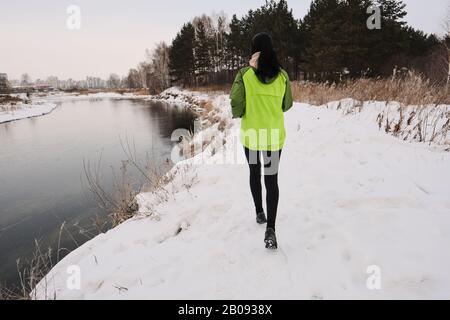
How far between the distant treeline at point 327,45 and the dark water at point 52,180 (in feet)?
30.2

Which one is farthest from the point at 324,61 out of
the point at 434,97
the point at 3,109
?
the point at 3,109

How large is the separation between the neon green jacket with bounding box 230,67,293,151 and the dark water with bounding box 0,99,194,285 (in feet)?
7.79

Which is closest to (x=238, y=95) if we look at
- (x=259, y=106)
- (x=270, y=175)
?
(x=259, y=106)

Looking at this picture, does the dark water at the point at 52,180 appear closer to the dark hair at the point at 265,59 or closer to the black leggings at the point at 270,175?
the black leggings at the point at 270,175

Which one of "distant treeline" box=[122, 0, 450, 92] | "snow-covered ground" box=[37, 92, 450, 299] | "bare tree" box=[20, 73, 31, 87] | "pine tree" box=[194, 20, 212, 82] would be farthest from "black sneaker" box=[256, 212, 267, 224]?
"bare tree" box=[20, 73, 31, 87]

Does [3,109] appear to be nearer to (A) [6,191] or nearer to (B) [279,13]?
(A) [6,191]

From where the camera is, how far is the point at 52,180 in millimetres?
6801

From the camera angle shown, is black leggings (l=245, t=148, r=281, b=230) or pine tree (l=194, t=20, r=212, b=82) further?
pine tree (l=194, t=20, r=212, b=82)

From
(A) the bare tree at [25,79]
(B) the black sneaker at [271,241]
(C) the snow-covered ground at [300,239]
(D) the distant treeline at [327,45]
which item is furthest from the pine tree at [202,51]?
(A) the bare tree at [25,79]

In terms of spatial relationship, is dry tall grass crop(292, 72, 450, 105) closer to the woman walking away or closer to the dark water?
the woman walking away

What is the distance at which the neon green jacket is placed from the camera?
225 cm

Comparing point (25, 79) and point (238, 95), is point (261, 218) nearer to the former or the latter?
point (238, 95)

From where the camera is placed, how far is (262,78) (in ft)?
7.27
